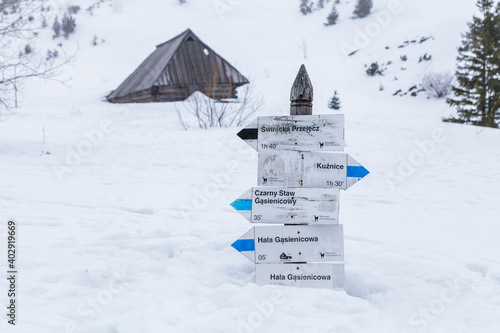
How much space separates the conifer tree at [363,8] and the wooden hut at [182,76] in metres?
24.9

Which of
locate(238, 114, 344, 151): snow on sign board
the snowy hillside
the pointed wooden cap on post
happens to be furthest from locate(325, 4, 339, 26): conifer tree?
locate(238, 114, 344, 151): snow on sign board

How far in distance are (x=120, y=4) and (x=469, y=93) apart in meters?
42.6

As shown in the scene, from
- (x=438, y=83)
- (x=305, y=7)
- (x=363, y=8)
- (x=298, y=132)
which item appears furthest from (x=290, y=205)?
(x=305, y=7)

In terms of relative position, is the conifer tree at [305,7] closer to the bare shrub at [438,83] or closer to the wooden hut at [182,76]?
the bare shrub at [438,83]

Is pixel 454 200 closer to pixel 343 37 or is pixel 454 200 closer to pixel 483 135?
pixel 483 135

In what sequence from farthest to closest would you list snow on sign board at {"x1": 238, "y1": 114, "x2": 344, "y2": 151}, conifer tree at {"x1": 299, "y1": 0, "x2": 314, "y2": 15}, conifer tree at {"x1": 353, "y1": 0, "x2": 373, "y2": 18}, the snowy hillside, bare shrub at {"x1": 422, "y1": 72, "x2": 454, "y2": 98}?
conifer tree at {"x1": 299, "y1": 0, "x2": 314, "y2": 15}
conifer tree at {"x1": 353, "y1": 0, "x2": 373, "y2": 18}
bare shrub at {"x1": 422, "y1": 72, "x2": 454, "y2": 98}
snow on sign board at {"x1": 238, "y1": 114, "x2": 344, "y2": 151}
the snowy hillside

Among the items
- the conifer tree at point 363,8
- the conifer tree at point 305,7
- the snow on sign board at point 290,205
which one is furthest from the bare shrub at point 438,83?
the conifer tree at point 305,7

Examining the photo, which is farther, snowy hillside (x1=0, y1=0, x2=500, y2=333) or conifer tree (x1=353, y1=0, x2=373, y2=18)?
conifer tree (x1=353, y1=0, x2=373, y2=18)

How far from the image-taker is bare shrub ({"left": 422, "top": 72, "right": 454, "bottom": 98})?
68.3ft

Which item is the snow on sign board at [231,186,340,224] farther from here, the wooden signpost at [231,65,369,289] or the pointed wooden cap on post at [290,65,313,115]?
the pointed wooden cap on post at [290,65,313,115]

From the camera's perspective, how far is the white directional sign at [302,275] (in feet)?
10.1

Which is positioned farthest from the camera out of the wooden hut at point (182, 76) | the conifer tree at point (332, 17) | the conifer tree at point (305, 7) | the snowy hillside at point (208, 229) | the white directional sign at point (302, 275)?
the conifer tree at point (305, 7)

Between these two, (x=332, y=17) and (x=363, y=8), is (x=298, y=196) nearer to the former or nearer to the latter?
(x=332, y=17)

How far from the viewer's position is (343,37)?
35469mm
